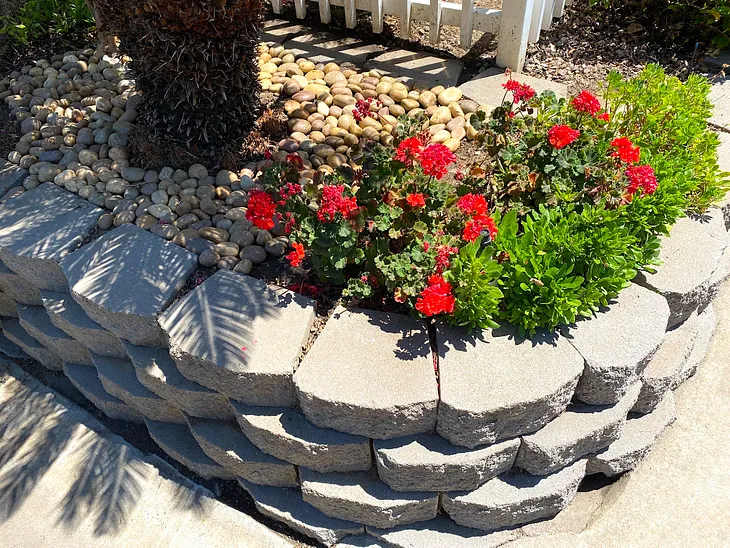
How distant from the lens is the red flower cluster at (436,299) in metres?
1.81

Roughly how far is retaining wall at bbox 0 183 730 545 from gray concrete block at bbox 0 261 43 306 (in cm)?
13

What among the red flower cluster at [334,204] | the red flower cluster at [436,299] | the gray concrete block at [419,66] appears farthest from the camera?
the gray concrete block at [419,66]

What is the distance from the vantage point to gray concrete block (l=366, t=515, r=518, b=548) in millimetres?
2230

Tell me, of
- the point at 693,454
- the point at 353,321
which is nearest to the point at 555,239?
the point at 353,321

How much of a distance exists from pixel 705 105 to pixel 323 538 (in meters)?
2.47

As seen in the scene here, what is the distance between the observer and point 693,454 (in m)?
2.47

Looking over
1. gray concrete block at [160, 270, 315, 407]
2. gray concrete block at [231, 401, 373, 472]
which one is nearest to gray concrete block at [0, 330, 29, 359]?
gray concrete block at [160, 270, 315, 407]

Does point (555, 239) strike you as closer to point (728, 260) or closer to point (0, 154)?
point (728, 260)

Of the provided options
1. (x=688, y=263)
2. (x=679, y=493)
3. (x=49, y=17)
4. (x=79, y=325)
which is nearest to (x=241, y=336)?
(x=79, y=325)

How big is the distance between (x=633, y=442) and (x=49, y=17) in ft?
13.0

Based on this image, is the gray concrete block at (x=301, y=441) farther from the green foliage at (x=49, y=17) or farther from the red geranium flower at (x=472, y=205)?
the green foliage at (x=49, y=17)

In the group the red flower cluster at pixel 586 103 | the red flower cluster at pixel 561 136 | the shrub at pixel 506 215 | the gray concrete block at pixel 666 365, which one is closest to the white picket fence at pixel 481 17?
the shrub at pixel 506 215

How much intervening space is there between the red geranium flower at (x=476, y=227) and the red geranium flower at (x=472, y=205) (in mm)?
20

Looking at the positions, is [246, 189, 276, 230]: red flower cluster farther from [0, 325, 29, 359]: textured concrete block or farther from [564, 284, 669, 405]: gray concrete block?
[0, 325, 29, 359]: textured concrete block
